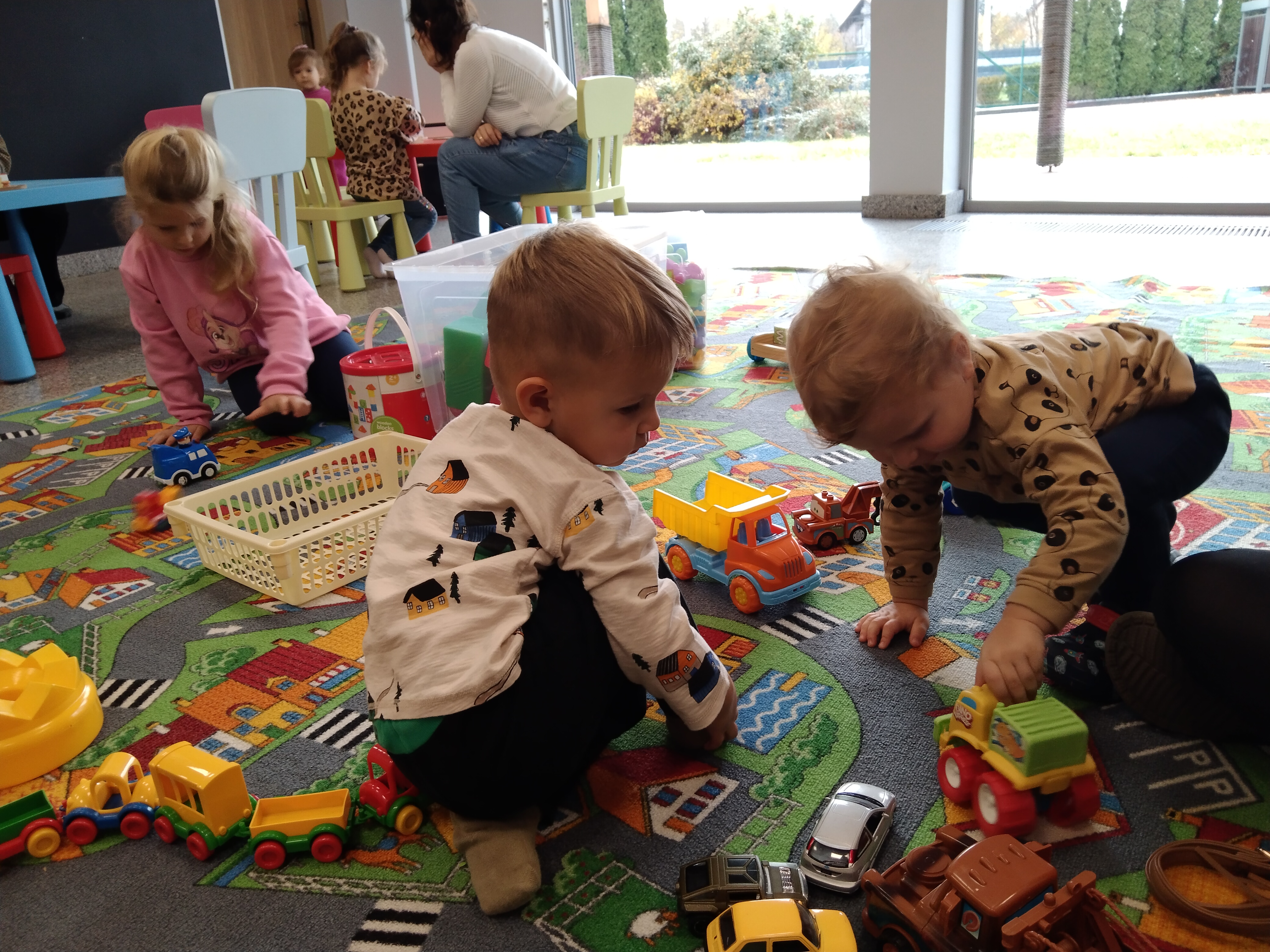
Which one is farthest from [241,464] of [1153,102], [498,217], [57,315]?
[1153,102]

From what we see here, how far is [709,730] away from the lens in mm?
969

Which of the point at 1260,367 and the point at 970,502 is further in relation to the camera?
the point at 1260,367

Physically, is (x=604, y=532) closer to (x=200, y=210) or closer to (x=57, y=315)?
(x=200, y=210)

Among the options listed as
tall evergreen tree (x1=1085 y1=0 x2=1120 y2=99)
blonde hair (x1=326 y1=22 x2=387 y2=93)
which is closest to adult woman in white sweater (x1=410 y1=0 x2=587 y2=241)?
blonde hair (x1=326 y1=22 x2=387 y2=93)

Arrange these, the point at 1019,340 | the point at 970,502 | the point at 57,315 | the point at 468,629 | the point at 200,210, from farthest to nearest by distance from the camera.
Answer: the point at 57,315
the point at 200,210
the point at 970,502
the point at 1019,340
the point at 468,629

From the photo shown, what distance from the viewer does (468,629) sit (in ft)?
2.65

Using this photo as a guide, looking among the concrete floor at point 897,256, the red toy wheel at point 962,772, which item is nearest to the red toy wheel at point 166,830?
the red toy wheel at point 962,772

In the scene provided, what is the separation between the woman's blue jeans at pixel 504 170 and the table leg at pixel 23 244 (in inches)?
50.9

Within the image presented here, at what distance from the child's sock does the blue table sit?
2.73 m

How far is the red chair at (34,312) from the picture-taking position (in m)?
2.95

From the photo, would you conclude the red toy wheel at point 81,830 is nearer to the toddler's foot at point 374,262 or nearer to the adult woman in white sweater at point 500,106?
the adult woman in white sweater at point 500,106

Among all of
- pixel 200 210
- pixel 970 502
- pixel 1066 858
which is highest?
pixel 200 210

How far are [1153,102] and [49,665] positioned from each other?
3.93 metres

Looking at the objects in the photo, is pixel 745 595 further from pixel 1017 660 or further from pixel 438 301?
pixel 438 301
